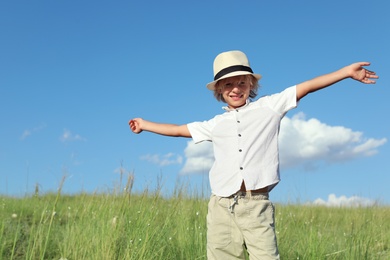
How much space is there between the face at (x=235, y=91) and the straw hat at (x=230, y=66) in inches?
2.6

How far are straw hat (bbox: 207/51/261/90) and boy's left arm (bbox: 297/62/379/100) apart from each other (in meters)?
0.35

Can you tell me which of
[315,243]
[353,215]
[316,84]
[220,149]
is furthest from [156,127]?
[353,215]

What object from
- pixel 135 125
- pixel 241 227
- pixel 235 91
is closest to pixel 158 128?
pixel 135 125

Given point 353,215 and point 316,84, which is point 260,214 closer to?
point 316,84

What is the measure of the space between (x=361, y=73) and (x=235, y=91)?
82 centimetres

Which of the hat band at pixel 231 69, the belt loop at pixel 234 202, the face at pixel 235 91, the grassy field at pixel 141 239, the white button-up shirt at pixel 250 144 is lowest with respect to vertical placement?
the grassy field at pixel 141 239

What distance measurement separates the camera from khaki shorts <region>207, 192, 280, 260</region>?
9.71 ft

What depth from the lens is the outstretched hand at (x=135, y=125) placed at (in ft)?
12.1

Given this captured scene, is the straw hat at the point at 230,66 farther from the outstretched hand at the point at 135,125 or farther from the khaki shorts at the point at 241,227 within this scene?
the khaki shorts at the point at 241,227

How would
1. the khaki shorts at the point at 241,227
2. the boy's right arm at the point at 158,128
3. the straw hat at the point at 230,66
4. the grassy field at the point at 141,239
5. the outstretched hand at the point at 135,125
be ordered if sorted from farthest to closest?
the grassy field at the point at 141,239
the outstretched hand at the point at 135,125
the boy's right arm at the point at 158,128
the straw hat at the point at 230,66
the khaki shorts at the point at 241,227

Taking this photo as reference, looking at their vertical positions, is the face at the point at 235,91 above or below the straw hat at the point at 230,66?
below

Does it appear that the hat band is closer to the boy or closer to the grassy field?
the boy

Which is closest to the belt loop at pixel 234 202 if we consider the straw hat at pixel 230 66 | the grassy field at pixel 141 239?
the straw hat at pixel 230 66

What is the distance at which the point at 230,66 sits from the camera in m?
3.24
